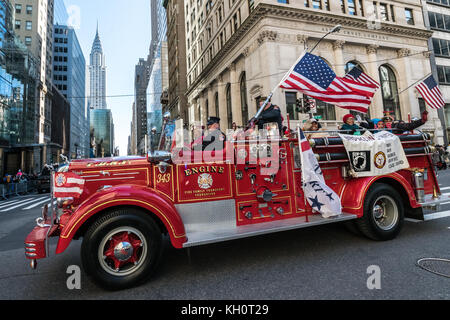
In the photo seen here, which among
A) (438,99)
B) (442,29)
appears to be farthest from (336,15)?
(438,99)

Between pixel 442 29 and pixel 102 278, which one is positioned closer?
pixel 102 278

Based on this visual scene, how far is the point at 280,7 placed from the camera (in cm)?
2355

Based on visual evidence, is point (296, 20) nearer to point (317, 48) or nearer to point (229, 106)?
point (317, 48)

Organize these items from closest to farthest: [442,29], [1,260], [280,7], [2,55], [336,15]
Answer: [1,260] → [280,7] → [336,15] → [442,29] → [2,55]

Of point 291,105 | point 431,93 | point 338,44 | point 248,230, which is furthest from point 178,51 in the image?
point 248,230

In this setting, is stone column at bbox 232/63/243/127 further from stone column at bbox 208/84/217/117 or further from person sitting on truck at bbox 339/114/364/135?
person sitting on truck at bbox 339/114/364/135

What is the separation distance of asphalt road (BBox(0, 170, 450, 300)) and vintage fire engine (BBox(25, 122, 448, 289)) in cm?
36

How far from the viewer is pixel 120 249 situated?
3.05m

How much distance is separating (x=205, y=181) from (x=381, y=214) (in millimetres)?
3351

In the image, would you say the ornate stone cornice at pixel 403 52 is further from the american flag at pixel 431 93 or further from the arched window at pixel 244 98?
the american flag at pixel 431 93

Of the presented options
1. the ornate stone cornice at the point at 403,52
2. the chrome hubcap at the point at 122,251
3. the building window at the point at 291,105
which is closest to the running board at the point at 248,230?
the chrome hubcap at the point at 122,251
